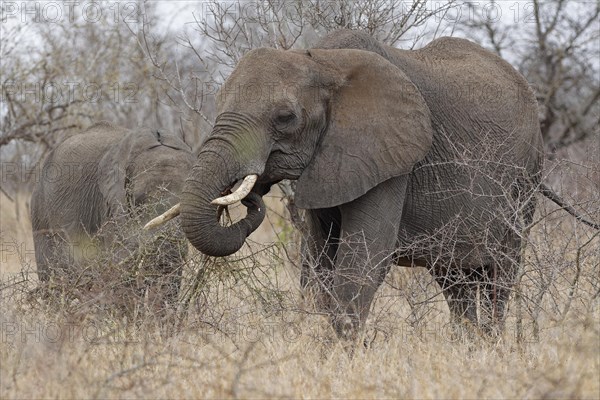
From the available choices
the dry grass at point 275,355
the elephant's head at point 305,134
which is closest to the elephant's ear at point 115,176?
the dry grass at point 275,355

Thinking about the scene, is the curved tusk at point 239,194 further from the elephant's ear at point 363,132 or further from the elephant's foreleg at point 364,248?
the elephant's foreleg at point 364,248

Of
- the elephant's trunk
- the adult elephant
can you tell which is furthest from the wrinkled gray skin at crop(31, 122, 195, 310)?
the adult elephant

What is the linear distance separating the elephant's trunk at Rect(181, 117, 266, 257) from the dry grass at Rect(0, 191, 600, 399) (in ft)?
1.43

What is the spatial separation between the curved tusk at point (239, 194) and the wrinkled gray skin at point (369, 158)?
0.05 meters

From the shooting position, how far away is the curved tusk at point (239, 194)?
5637 mm

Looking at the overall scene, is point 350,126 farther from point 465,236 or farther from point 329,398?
point 329,398

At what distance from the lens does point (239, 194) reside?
18.7 ft

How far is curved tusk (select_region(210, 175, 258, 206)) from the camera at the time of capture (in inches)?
222

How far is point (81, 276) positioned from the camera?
628 cm

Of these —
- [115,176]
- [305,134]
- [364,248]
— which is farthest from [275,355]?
[115,176]

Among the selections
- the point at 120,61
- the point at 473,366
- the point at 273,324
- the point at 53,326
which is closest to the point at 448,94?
the point at 273,324

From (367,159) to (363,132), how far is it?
0.51 feet

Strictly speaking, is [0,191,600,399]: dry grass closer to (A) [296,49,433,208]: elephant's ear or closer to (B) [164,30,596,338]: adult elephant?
(B) [164,30,596,338]: adult elephant

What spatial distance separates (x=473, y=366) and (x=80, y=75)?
10.7 meters
